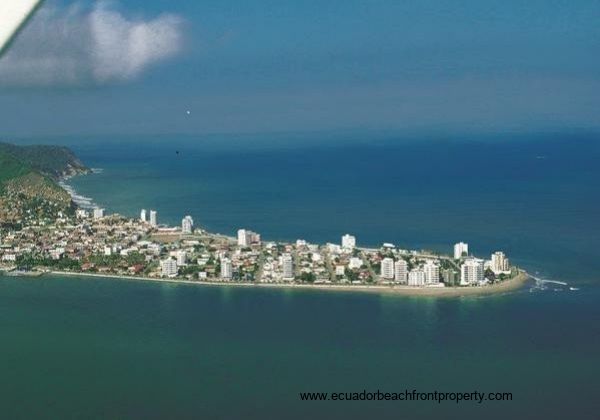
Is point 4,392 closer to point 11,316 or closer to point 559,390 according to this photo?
point 11,316

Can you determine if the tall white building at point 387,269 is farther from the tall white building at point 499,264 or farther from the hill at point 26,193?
the hill at point 26,193

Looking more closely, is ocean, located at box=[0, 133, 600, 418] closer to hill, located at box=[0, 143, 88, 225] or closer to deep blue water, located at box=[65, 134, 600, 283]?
deep blue water, located at box=[65, 134, 600, 283]

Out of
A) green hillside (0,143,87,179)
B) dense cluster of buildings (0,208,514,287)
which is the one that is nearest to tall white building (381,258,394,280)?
dense cluster of buildings (0,208,514,287)

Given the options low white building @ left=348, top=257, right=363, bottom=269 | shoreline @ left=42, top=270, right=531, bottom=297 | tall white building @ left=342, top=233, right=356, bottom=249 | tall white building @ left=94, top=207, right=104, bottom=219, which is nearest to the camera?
shoreline @ left=42, top=270, right=531, bottom=297

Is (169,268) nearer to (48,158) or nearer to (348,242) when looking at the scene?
(348,242)

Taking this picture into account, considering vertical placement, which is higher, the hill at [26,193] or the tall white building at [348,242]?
the hill at [26,193]

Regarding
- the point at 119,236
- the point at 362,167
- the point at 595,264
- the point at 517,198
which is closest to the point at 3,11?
the point at 595,264

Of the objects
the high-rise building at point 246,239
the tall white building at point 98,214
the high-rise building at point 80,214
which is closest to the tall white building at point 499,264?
the high-rise building at point 246,239

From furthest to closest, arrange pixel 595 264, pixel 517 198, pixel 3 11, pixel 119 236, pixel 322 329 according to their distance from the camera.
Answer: pixel 517 198 → pixel 119 236 → pixel 595 264 → pixel 322 329 → pixel 3 11
